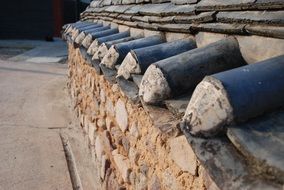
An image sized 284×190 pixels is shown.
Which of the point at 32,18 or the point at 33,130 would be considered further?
the point at 32,18

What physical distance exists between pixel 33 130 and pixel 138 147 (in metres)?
3.87

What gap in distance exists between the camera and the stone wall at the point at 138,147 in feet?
4.66

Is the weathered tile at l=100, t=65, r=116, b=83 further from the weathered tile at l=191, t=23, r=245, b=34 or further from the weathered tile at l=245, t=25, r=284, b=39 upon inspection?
the weathered tile at l=245, t=25, r=284, b=39

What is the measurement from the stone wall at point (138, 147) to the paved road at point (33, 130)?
2.21 feet

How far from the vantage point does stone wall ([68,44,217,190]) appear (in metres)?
1.42

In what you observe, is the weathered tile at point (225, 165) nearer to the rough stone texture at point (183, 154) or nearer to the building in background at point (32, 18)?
the rough stone texture at point (183, 154)

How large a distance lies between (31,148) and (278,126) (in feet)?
14.3

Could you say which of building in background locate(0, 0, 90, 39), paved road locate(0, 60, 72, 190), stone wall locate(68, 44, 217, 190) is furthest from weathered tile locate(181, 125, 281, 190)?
building in background locate(0, 0, 90, 39)

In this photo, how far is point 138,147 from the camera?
7.21 ft

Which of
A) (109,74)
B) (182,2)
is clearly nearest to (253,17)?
(182,2)

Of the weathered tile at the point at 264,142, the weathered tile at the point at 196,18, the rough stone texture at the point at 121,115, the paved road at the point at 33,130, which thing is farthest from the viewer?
the paved road at the point at 33,130

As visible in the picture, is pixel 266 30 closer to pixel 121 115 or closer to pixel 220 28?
pixel 220 28

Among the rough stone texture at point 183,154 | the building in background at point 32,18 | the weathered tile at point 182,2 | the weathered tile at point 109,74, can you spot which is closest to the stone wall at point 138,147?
the rough stone texture at point 183,154

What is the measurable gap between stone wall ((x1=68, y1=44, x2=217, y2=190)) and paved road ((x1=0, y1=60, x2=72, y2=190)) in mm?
674
